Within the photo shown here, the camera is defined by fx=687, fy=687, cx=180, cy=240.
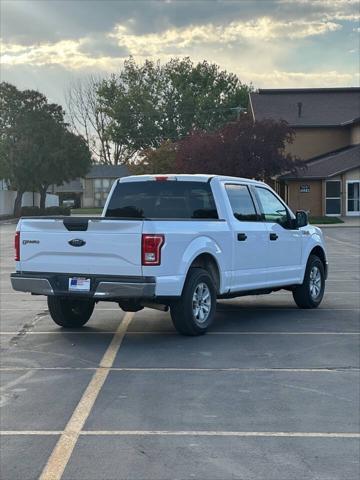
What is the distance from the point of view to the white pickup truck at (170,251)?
814cm

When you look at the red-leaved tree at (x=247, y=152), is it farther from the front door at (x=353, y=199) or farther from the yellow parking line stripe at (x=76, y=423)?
the yellow parking line stripe at (x=76, y=423)

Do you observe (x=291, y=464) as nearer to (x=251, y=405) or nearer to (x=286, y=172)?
(x=251, y=405)

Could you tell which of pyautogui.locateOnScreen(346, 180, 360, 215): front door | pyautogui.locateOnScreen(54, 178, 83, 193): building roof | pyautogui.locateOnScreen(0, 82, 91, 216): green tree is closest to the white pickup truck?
pyautogui.locateOnScreen(346, 180, 360, 215): front door

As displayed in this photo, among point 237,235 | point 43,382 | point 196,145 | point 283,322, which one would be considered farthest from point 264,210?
point 196,145

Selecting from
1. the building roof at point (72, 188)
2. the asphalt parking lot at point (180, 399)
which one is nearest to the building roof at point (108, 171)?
the building roof at point (72, 188)

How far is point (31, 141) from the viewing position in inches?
2191

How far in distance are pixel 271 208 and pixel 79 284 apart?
11.8 feet

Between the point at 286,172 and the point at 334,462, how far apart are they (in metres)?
40.2

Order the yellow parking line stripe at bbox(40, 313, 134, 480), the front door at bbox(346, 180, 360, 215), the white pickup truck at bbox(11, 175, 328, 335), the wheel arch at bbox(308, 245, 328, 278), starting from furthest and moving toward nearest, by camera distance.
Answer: the front door at bbox(346, 180, 360, 215)
the wheel arch at bbox(308, 245, 328, 278)
the white pickup truck at bbox(11, 175, 328, 335)
the yellow parking line stripe at bbox(40, 313, 134, 480)

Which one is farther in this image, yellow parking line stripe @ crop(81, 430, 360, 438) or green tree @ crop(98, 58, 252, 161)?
green tree @ crop(98, 58, 252, 161)

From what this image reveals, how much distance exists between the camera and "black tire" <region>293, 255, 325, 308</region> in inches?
433

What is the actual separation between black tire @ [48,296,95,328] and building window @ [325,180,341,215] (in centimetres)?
3662

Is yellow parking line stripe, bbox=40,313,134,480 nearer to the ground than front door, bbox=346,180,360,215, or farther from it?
nearer to the ground

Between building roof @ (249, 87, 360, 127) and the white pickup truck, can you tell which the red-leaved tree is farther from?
the white pickup truck
